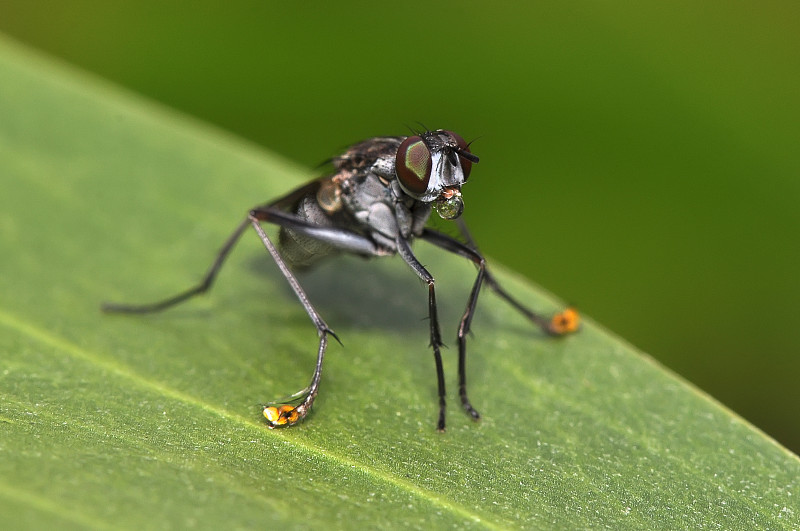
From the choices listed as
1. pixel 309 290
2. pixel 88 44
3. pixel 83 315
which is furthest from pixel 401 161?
pixel 88 44

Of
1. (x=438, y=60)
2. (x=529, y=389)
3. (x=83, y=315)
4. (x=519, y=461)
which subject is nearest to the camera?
(x=519, y=461)

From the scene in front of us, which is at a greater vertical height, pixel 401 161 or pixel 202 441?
pixel 401 161

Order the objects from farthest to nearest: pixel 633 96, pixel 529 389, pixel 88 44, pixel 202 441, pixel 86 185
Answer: pixel 88 44 < pixel 633 96 < pixel 86 185 < pixel 529 389 < pixel 202 441

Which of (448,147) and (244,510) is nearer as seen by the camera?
(244,510)

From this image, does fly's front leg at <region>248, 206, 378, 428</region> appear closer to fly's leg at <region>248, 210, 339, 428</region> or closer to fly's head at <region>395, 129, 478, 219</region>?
fly's leg at <region>248, 210, 339, 428</region>

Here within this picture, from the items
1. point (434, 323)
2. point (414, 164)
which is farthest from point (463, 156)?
point (434, 323)

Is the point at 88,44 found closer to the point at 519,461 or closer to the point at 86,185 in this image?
the point at 86,185

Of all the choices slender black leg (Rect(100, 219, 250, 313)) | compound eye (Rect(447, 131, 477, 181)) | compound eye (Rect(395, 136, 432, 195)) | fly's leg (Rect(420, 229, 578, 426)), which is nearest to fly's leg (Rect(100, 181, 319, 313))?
slender black leg (Rect(100, 219, 250, 313))
